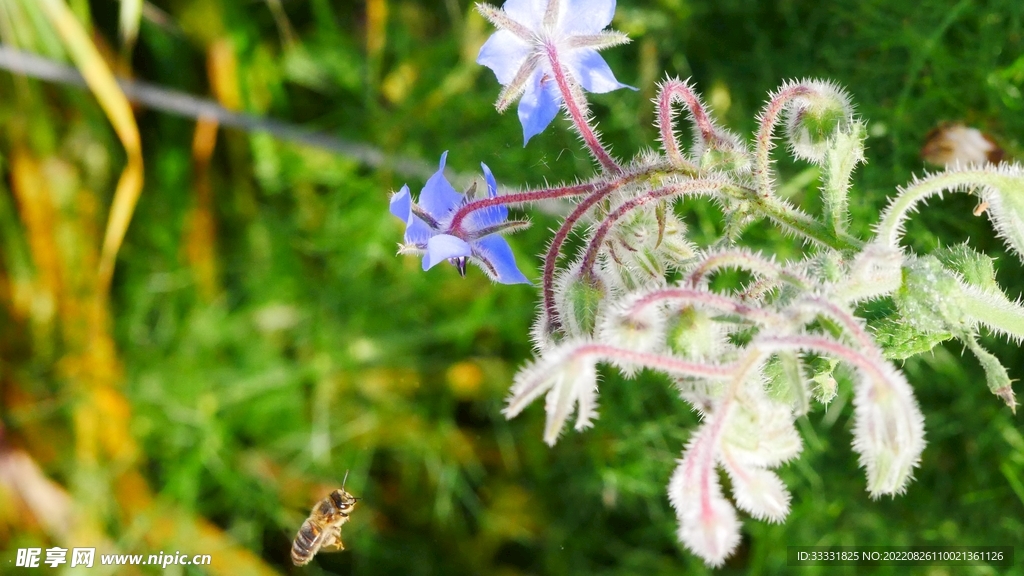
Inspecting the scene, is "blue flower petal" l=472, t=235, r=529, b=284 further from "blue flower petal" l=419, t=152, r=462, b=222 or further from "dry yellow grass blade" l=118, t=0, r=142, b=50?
"dry yellow grass blade" l=118, t=0, r=142, b=50

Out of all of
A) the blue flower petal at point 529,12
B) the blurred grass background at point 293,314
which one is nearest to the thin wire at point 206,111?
the blurred grass background at point 293,314

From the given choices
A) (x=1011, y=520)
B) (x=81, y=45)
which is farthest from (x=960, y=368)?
(x=81, y=45)

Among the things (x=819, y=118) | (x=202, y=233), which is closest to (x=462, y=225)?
(x=819, y=118)

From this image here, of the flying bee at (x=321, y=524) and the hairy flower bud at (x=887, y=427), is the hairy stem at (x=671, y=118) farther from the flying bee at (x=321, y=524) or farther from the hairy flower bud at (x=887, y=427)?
the flying bee at (x=321, y=524)

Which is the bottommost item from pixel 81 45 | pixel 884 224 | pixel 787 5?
pixel 884 224

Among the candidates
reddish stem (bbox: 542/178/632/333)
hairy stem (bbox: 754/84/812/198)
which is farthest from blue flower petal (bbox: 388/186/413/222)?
hairy stem (bbox: 754/84/812/198)

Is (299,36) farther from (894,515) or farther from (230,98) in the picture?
(894,515)

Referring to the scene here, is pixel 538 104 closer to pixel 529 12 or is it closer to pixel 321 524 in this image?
pixel 529 12
